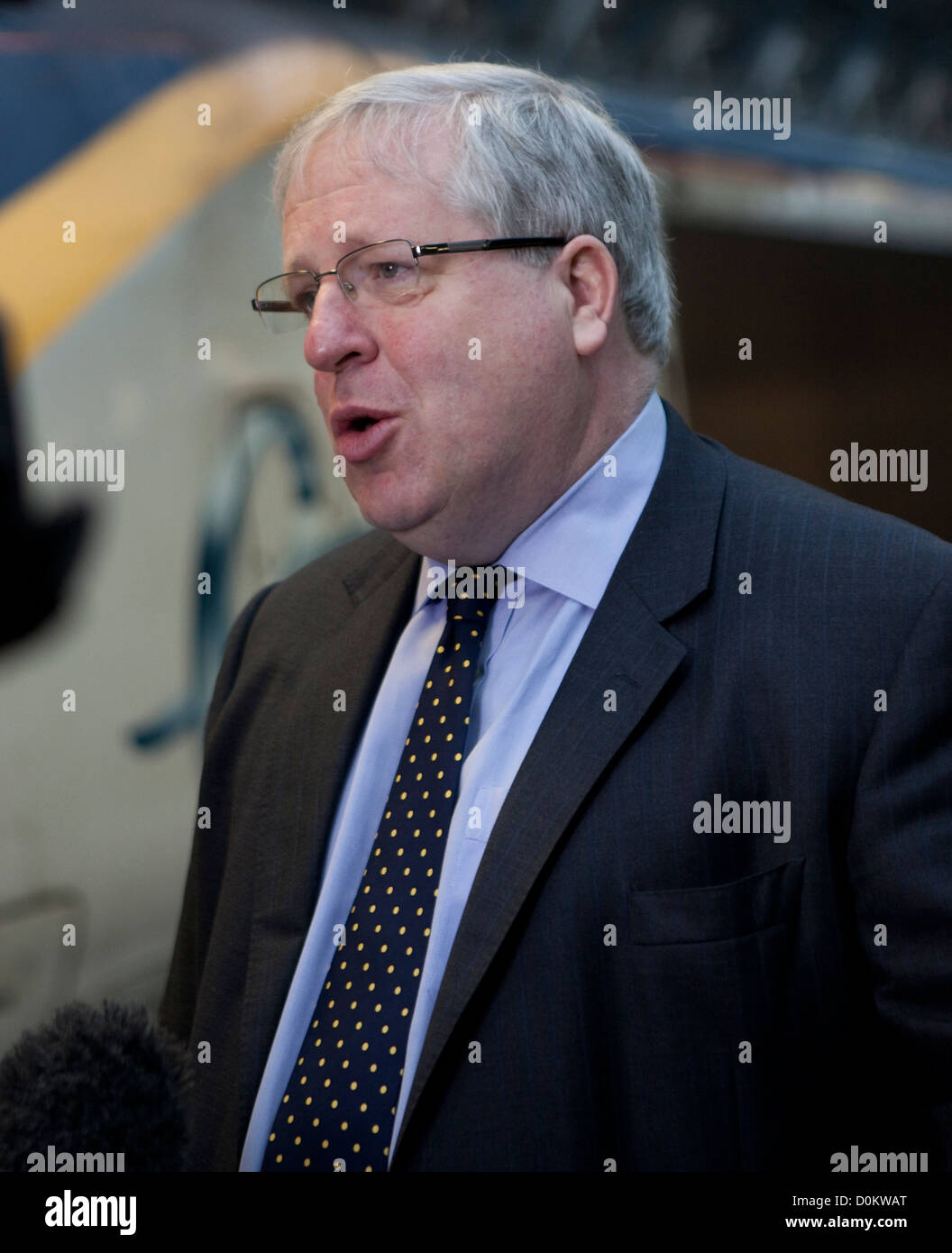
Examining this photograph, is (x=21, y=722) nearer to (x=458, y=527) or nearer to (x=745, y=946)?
(x=458, y=527)

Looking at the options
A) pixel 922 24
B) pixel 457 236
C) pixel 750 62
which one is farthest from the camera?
pixel 922 24

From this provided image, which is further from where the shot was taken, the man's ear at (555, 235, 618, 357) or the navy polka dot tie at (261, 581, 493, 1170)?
the man's ear at (555, 235, 618, 357)

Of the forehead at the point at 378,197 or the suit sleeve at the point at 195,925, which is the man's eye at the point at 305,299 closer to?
the forehead at the point at 378,197

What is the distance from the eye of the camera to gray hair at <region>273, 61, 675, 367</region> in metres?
1.30

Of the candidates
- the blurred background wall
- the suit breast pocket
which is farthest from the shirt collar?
the blurred background wall

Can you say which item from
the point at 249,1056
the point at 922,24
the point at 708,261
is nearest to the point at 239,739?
the point at 249,1056

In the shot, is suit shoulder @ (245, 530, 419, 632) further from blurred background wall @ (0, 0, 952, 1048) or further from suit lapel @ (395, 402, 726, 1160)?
blurred background wall @ (0, 0, 952, 1048)

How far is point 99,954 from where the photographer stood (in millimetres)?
2652

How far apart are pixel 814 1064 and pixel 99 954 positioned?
188 centimetres

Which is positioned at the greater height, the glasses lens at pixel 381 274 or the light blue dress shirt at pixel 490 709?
the glasses lens at pixel 381 274

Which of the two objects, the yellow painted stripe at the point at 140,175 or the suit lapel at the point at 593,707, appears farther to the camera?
the yellow painted stripe at the point at 140,175

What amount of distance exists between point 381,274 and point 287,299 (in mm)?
169

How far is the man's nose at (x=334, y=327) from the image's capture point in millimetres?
1302

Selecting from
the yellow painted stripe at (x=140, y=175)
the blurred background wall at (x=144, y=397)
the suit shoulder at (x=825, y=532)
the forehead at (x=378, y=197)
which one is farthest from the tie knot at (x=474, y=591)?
the yellow painted stripe at (x=140, y=175)
